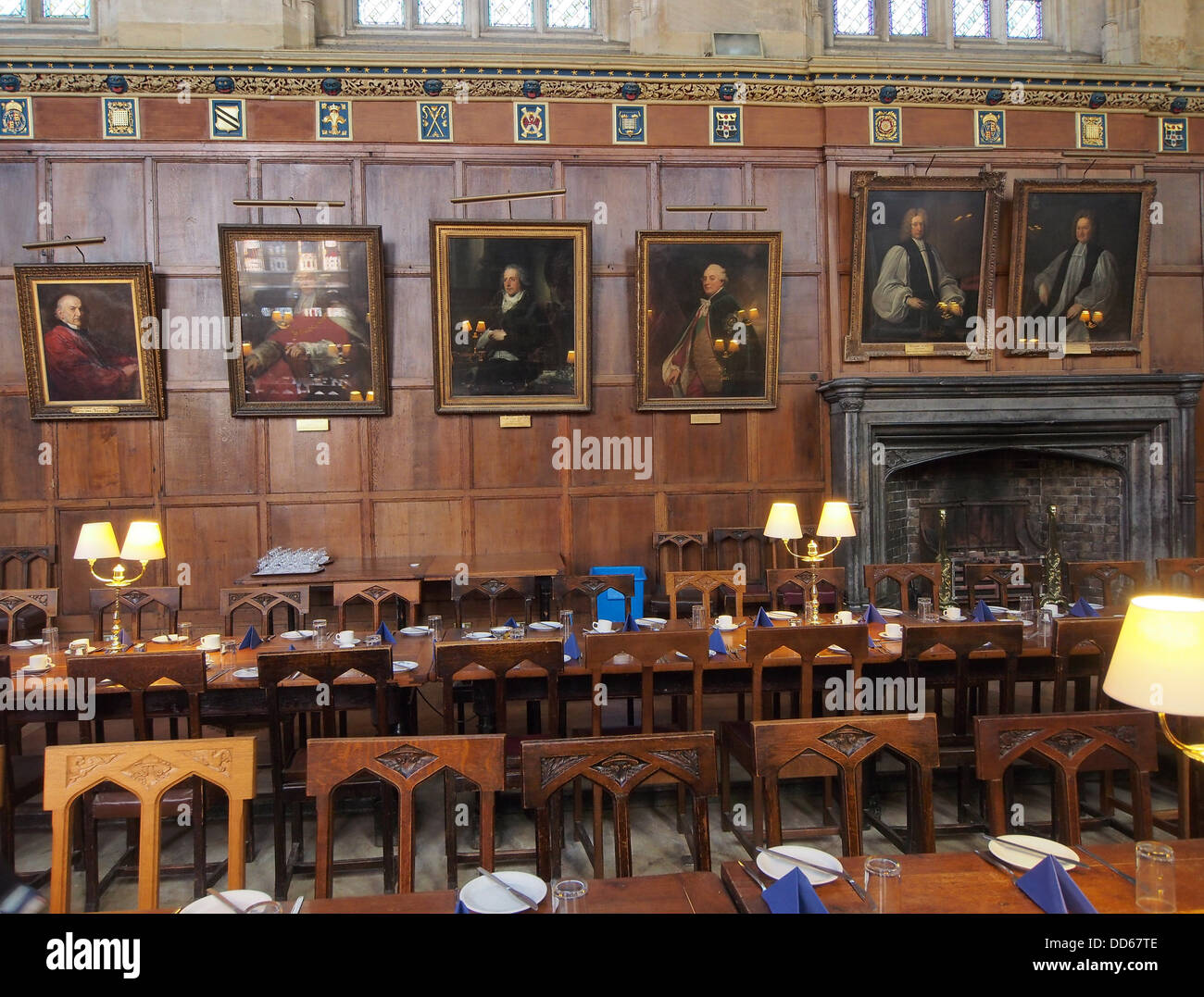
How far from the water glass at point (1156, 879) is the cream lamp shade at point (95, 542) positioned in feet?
14.9

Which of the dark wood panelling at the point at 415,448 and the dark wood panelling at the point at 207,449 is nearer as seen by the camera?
the dark wood panelling at the point at 207,449

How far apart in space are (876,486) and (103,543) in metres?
5.98

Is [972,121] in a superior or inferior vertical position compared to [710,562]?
superior

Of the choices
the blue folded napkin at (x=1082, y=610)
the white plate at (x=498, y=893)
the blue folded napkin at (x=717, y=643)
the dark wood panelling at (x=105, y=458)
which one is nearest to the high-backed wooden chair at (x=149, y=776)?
the white plate at (x=498, y=893)

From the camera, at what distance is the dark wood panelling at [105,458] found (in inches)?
269

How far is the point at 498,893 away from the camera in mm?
1698

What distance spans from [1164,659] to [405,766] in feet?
6.33

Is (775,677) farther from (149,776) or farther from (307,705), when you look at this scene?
(149,776)

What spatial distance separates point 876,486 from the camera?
7.05 meters

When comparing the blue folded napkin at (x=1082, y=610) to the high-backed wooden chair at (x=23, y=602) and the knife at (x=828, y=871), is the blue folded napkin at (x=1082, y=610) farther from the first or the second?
the high-backed wooden chair at (x=23, y=602)

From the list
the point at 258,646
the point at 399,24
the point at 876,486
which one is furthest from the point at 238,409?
the point at 876,486

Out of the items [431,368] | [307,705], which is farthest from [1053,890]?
[431,368]
